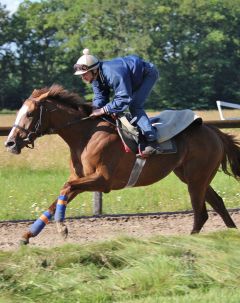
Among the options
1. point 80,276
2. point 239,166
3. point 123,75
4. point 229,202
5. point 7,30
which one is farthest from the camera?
point 7,30

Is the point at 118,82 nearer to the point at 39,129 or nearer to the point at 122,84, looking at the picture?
the point at 122,84

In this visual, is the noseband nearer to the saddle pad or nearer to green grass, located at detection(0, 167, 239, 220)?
the saddle pad

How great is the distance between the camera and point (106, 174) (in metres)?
8.20

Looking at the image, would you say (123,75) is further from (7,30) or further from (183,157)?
(7,30)

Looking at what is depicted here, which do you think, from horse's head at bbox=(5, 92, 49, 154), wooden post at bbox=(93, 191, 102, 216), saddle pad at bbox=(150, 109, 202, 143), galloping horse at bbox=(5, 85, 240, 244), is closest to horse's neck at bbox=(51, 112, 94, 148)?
galloping horse at bbox=(5, 85, 240, 244)

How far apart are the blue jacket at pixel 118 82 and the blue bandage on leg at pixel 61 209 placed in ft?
3.61

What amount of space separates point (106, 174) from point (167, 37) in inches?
2700

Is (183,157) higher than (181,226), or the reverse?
(183,157)

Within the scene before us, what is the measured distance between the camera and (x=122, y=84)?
797 centimetres

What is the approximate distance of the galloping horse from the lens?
8.01 meters

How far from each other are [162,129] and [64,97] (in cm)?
117

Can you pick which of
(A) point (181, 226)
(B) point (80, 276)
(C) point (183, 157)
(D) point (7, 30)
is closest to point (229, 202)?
(A) point (181, 226)

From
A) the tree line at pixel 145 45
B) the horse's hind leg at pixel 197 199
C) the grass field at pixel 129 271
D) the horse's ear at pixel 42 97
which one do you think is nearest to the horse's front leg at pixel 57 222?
the horse's ear at pixel 42 97

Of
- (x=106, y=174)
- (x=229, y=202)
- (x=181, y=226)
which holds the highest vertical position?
(x=106, y=174)
